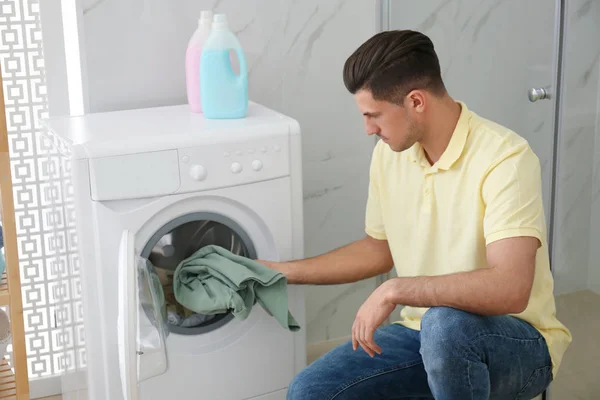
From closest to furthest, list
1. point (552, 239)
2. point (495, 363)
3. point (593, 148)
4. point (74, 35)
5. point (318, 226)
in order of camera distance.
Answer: point (495, 363), point (593, 148), point (552, 239), point (74, 35), point (318, 226)

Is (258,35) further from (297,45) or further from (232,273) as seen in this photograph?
(232,273)

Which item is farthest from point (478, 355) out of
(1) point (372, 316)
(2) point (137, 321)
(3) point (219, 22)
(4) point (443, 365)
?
(3) point (219, 22)

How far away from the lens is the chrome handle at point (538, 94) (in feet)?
6.65

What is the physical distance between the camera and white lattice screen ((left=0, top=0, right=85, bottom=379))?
226 cm

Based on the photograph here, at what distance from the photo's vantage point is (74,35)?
7.63ft

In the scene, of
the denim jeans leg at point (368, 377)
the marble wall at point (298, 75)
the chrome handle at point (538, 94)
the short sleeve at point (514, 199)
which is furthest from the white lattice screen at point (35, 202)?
the chrome handle at point (538, 94)

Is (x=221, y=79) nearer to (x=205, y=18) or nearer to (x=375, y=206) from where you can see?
(x=205, y=18)

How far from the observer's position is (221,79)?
2.16 meters

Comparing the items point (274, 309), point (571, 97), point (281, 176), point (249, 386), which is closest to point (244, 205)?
point (281, 176)

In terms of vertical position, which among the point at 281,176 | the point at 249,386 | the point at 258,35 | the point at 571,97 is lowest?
the point at 249,386

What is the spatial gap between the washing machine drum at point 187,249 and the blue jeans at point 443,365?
14.1 inches

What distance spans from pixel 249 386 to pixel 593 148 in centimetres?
110

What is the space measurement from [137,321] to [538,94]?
1.18m

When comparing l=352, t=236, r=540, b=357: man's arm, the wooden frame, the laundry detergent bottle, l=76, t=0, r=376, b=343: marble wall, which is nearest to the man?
l=352, t=236, r=540, b=357: man's arm
